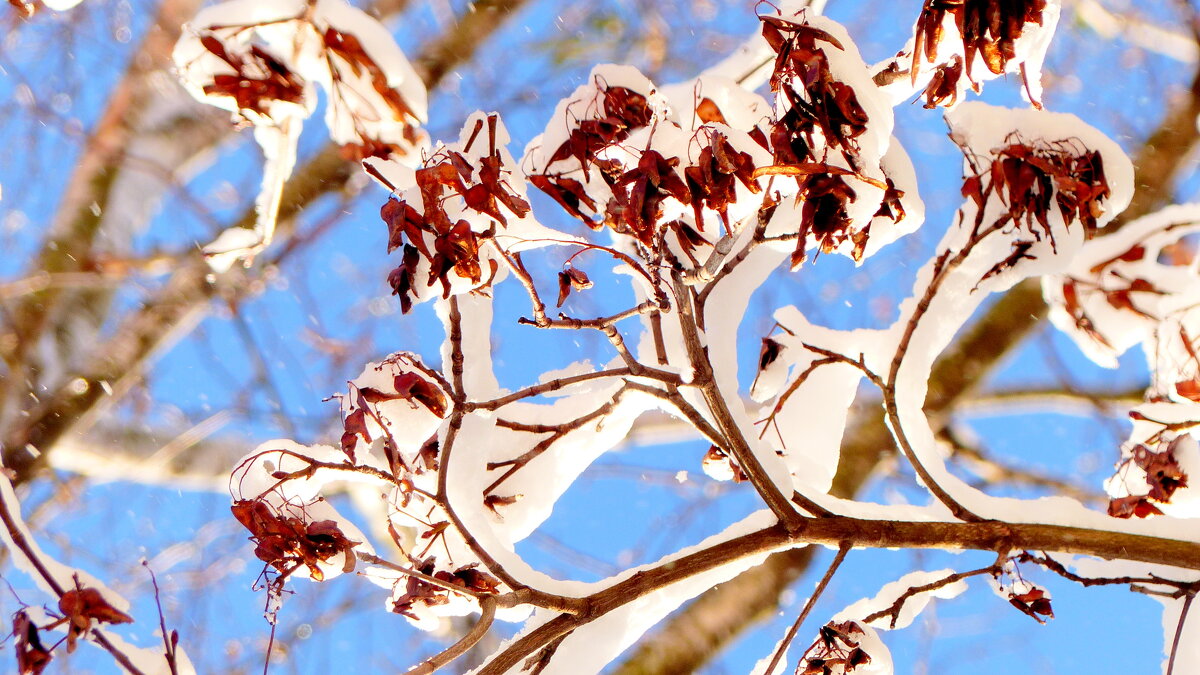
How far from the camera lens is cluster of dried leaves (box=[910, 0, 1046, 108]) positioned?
79 centimetres

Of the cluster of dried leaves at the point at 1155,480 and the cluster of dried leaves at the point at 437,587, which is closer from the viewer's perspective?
the cluster of dried leaves at the point at 437,587

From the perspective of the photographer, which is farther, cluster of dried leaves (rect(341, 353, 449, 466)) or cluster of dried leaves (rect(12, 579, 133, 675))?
cluster of dried leaves (rect(341, 353, 449, 466))

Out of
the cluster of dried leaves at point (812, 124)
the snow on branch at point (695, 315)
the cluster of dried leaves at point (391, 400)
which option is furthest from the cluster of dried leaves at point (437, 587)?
the cluster of dried leaves at point (812, 124)

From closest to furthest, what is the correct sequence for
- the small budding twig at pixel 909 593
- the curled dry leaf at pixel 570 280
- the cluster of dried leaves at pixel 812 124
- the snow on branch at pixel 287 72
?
the cluster of dried leaves at pixel 812 124 < the curled dry leaf at pixel 570 280 < the small budding twig at pixel 909 593 < the snow on branch at pixel 287 72

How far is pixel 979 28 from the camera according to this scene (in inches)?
31.3

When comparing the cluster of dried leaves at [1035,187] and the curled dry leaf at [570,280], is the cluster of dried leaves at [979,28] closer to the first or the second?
the cluster of dried leaves at [1035,187]

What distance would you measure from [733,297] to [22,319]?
3030mm

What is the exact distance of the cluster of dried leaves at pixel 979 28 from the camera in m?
0.79

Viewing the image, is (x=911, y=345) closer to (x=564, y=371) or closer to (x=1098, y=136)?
(x=1098, y=136)

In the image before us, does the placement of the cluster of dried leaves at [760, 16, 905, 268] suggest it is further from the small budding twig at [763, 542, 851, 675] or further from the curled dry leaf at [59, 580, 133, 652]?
the curled dry leaf at [59, 580, 133, 652]

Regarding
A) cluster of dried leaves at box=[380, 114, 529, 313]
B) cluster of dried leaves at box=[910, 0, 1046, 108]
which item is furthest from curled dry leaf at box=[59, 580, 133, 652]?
cluster of dried leaves at box=[910, 0, 1046, 108]

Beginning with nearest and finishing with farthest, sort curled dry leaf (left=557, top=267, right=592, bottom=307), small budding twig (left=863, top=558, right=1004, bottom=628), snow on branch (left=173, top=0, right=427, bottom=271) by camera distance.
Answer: curled dry leaf (left=557, top=267, right=592, bottom=307) → small budding twig (left=863, top=558, right=1004, bottom=628) → snow on branch (left=173, top=0, right=427, bottom=271)

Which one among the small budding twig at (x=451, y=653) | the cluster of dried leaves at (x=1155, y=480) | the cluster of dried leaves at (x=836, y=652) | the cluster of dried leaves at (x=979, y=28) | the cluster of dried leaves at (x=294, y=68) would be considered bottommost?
the small budding twig at (x=451, y=653)

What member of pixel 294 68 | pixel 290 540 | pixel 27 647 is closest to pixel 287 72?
pixel 294 68
